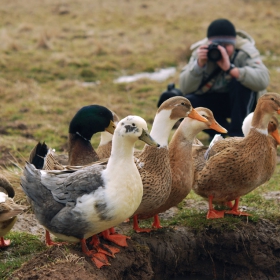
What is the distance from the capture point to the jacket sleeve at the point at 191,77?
8430 millimetres

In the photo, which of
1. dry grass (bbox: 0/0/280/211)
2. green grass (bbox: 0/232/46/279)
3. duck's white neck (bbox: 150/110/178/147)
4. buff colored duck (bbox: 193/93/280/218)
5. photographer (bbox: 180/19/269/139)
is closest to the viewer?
green grass (bbox: 0/232/46/279)

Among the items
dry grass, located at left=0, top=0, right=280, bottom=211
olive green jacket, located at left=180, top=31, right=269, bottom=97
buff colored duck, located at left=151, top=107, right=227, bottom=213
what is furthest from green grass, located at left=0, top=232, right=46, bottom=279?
olive green jacket, located at left=180, top=31, right=269, bottom=97

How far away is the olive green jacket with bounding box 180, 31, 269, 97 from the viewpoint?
27.2 ft

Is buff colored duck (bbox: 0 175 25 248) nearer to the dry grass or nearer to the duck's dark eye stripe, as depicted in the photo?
the duck's dark eye stripe

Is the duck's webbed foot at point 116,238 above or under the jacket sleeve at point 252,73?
under

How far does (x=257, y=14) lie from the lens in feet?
75.5

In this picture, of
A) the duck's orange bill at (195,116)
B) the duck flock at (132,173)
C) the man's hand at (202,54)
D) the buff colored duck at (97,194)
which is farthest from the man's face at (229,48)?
the buff colored duck at (97,194)

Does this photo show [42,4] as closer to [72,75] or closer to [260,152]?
[72,75]

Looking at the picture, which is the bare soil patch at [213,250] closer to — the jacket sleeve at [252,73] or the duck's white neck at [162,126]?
the duck's white neck at [162,126]

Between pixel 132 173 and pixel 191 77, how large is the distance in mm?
4345

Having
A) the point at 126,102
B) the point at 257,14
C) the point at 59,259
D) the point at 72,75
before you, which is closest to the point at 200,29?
the point at 257,14

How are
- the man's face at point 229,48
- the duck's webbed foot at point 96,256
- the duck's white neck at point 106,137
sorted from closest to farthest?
1. the duck's webbed foot at point 96,256
2. the duck's white neck at point 106,137
3. the man's face at point 229,48

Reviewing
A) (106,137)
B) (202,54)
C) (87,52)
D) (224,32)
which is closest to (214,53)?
(202,54)

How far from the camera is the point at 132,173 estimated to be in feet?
14.6
